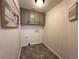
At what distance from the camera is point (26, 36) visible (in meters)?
4.22

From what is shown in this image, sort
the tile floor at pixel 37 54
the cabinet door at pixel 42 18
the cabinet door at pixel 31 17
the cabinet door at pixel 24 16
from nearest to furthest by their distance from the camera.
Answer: the tile floor at pixel 37 54 → the cabinet door at pixel 24 16 → the cabinet door at pixel 31 17 → the cabinet door at pixel 42 18

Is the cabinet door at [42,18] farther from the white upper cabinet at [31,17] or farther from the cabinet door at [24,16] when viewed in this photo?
the cabinet door at [24,16]

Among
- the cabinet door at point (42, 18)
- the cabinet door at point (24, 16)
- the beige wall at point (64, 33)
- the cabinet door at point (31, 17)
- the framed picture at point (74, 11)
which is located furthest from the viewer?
the cabinet door at point (42, 18)

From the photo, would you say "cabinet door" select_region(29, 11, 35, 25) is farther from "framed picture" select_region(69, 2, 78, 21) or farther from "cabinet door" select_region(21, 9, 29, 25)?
"framed picture" select_region(69, 2, 78, 21)

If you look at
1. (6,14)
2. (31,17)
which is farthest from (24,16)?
(6,14)

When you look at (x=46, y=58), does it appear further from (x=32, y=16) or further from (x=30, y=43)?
(x=32, y=16)

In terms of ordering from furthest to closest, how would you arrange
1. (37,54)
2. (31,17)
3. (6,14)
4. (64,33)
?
1. (31,17)
2. (37,54)
3. (64,33)
4. (6,14)

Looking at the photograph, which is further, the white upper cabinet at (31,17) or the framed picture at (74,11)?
the white upper cabinet at (31,17)

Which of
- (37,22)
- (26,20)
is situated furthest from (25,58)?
(37,22)

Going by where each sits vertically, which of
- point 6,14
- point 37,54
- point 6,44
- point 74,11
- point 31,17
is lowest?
point 37,54

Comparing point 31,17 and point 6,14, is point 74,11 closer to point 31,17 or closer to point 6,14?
point 6,14

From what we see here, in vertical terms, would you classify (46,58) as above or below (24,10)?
below

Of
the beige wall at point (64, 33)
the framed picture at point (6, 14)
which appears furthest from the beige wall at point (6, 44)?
the beige wall at point (64, 33)

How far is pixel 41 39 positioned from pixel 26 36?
3.82 ft
